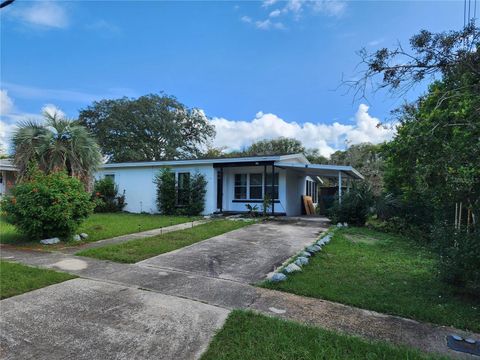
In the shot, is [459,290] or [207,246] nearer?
[459,290]

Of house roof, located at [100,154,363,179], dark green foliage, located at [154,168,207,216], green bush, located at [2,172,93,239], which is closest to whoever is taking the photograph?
green bush, located at [2,172,93,239]

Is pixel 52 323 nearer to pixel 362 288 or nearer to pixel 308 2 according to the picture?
pixel 362 288

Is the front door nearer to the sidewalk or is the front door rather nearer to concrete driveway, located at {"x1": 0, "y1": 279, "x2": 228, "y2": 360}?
the sidewalk

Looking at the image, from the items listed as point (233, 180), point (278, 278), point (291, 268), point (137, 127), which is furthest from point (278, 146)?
point (278, 278)

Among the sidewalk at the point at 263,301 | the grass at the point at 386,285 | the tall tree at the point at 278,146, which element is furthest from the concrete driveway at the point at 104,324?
the tall tree at the point at 278,146

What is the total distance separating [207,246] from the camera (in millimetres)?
7703

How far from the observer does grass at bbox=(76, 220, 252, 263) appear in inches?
253

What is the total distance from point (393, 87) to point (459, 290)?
306cm

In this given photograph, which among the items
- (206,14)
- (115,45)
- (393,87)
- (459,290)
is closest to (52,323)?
(393,87)

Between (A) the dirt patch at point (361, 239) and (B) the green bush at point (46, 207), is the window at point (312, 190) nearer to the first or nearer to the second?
(A) the dirt patch at point (361, 239)

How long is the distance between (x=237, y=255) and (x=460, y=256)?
4.03m

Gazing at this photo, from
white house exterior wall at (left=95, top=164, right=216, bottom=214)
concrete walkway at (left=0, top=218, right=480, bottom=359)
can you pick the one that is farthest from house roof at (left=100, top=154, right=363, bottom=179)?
concrete walkway at (left=0, top=218, right=480, bottom=359)

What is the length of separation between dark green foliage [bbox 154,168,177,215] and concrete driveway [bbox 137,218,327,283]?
20.7 ft

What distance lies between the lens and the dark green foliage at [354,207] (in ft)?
41.6
